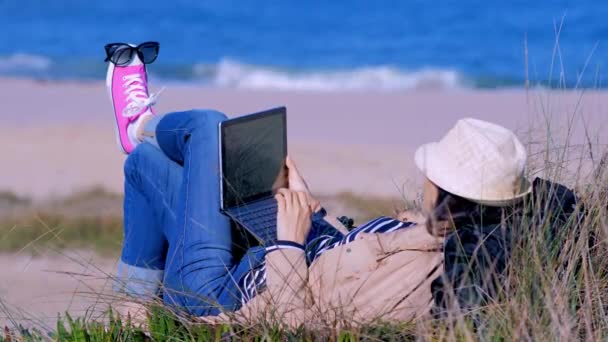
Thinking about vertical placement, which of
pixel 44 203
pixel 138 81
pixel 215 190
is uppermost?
pixel 138 81

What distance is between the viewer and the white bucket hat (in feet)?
9.02

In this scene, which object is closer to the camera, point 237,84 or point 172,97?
point 172,97

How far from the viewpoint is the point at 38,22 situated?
1983 cm

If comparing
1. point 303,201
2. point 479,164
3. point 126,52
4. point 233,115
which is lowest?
point 233,115

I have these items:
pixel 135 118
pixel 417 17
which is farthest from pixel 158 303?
pixel 417 17

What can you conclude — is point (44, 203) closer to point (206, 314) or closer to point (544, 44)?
point (206, 314)

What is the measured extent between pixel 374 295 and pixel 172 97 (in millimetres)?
9350

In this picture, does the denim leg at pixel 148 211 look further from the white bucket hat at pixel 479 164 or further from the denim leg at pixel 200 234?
the white bucket hat at pixel 479 164

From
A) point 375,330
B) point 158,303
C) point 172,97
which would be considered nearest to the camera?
point 375,330

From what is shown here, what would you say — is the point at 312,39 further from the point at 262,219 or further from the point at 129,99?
the point at 262,219

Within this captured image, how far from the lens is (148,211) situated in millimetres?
3627

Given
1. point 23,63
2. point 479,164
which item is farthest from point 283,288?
point 23,63

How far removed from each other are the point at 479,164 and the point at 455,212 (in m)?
0.15

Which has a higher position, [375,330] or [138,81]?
[138,81]
